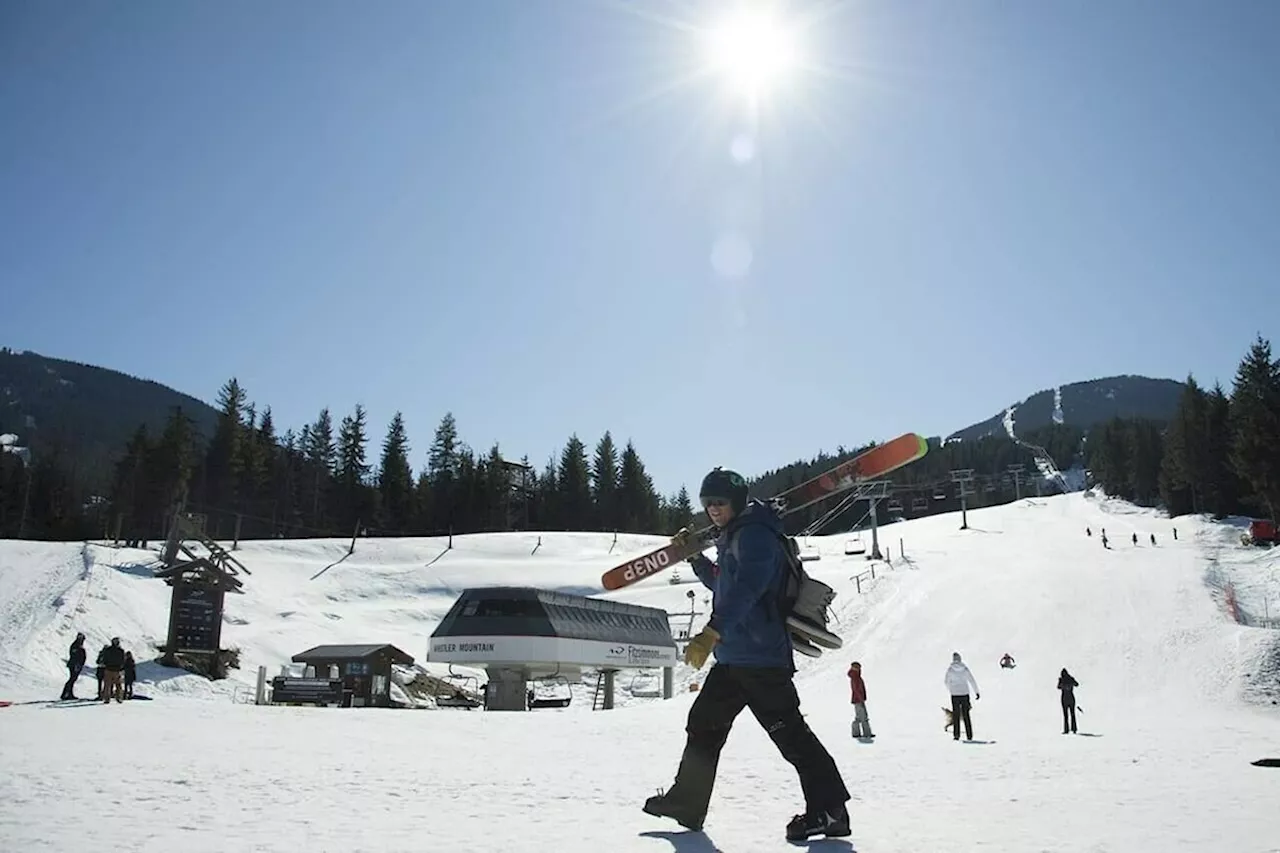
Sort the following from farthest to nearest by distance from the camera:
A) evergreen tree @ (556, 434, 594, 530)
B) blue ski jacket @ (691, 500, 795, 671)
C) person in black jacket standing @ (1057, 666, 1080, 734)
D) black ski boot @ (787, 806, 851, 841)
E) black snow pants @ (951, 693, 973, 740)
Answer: evergreen tree @ (556, 434, 594, 530) → person in black jacket standing @ (1057, 666, 1080, 734) → black snow pants @ (951, 693, 973, 740) → blue ski jacket @ (691, 500, 795, 671) → black ski boot @ (787, 806, 851, 841)

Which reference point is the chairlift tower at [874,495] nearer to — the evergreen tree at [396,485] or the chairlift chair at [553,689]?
the chairlift chair at [553,689]

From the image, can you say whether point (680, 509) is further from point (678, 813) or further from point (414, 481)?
point (678, 813)

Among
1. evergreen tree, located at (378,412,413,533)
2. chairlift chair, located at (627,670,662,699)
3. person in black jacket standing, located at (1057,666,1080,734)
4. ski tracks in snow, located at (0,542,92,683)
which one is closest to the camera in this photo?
person in black jacket standing, located at (1057,666,1080,734)

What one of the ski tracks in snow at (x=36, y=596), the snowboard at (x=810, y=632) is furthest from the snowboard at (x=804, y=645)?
the ski tracks in snow at (x=36, y=596)

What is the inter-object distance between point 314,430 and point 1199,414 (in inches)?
3867

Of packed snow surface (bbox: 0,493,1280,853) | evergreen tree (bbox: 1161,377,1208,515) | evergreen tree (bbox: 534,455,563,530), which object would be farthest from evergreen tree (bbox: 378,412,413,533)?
evergreen tree (bbox: 1161,377,1208,515)

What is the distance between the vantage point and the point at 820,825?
4945 mm

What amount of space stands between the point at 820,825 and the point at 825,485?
27.1 ft

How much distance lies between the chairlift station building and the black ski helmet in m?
27.2

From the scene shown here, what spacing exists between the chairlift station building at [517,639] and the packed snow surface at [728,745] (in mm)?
6480

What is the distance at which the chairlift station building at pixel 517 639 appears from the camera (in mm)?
31766

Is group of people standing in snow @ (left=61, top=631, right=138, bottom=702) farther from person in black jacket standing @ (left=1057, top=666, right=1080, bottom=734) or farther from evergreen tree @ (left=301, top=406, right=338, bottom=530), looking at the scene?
evergreen tree @ (left=301, top=406, right=338, bottom=530)

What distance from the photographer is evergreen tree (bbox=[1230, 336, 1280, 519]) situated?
2308 inches

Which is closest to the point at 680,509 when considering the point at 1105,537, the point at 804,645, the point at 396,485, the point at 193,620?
the point at 396,485
